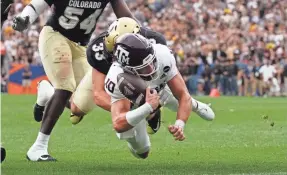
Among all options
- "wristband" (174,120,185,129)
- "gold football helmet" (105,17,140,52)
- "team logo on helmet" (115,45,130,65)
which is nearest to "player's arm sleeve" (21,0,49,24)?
"gold football helmet" (105,17,140,52)

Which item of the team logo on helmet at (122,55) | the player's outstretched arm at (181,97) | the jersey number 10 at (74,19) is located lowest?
the jersey number 10 at (74,19)

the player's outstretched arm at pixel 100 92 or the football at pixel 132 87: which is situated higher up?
the football at pixel 132 87

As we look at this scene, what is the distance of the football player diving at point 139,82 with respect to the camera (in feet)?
18.8

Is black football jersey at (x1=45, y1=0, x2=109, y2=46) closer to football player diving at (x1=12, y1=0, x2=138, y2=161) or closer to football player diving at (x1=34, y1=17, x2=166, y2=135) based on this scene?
football player diving at (x1=12, y1=0, x2=138, y2=161)

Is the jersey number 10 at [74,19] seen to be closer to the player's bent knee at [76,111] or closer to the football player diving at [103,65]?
the football player diving at [103,65]

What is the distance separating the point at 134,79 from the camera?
5.84m

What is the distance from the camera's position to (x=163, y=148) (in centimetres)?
834

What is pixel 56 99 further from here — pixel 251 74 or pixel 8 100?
pixel 251 74

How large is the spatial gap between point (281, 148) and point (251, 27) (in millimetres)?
16092

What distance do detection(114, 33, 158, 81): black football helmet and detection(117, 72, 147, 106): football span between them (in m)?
0.05

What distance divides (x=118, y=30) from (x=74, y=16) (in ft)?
4.25

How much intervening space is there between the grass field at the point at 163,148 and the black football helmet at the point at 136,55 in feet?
2.75

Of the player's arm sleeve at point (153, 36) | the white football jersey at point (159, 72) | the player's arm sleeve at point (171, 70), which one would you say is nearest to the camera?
the white football jersey at point (159, 72)

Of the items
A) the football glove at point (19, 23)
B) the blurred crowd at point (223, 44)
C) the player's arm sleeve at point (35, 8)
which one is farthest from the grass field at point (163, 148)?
the blurred crowd at point (223, 44)
